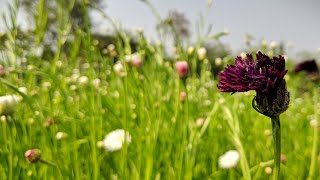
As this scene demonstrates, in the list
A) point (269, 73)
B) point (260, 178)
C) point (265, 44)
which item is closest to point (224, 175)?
point (260, 178)

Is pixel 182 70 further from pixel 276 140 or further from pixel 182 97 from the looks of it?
pixel 276 140

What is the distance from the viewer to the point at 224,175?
1043 mm

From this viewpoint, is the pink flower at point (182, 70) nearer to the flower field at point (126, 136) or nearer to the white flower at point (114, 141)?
the flower field at point (126, 136)

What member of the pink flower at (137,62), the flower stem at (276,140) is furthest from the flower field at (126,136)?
the flower stem at (276,140)

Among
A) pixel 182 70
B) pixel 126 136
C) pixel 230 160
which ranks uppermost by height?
pixel 182 70

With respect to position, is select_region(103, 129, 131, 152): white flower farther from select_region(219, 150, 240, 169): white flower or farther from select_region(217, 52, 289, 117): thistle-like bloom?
select_region(217, 52, 289, 117): thistle-like bloom

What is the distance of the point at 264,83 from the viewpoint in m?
0.45

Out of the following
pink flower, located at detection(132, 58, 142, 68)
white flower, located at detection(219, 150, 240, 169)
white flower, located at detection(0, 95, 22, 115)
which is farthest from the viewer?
pink flower, located at detection(132, 58, 142, 68)

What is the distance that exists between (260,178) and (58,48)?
68 centimetres

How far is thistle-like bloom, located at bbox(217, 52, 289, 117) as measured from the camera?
45 cm

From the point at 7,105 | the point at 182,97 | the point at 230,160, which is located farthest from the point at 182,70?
the point at 7,105

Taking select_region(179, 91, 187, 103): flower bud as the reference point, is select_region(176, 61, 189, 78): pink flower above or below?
above

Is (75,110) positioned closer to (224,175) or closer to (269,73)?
(224,175)

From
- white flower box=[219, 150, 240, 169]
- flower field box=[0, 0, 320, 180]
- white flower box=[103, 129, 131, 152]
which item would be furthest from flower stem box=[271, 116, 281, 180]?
white flower box=[103, 129, 131, 152]
